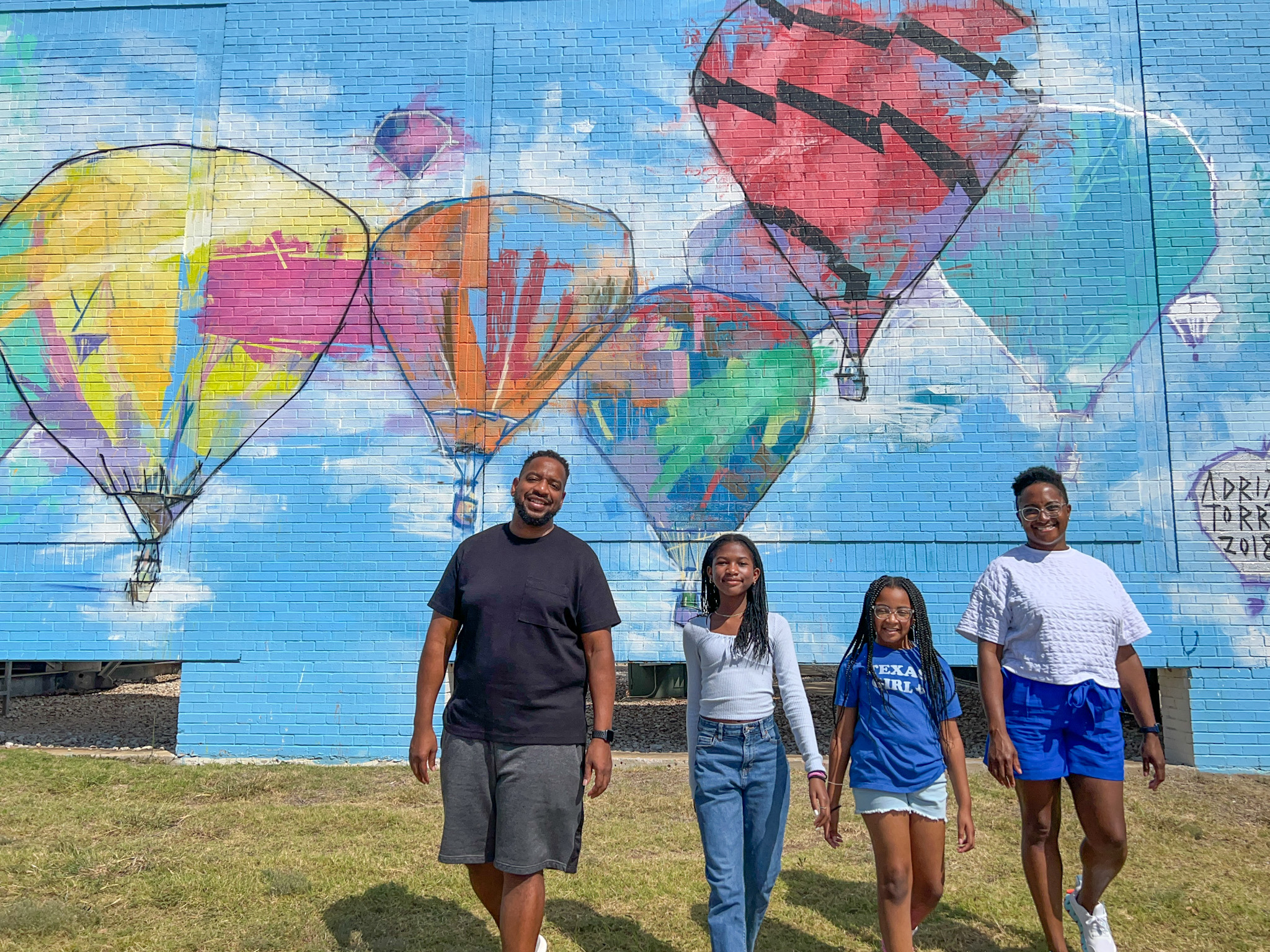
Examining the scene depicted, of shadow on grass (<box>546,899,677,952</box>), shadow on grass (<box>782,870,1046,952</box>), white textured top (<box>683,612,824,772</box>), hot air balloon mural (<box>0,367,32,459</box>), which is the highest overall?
hot air balloon mural (<box>0,367,32,459</box>)

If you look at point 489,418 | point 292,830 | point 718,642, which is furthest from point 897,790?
point 489,418

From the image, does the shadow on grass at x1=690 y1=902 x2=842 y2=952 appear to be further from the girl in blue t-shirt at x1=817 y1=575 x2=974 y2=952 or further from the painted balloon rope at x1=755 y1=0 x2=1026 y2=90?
the painted balloon rope at x1=755 y1=0 x2=1026 y2=90

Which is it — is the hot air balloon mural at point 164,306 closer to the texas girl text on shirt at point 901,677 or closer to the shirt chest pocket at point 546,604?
the shirt chest pocket at point 546,604

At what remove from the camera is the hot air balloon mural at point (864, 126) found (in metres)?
7.91

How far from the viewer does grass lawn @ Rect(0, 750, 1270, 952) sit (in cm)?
384

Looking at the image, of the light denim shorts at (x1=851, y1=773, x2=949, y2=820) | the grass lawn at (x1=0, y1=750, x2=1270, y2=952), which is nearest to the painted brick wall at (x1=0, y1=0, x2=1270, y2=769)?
the grass lawn at (x1=0, y1=750, x2=1270, y2=952)

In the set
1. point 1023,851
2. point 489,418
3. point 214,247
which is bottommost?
point 1023,851

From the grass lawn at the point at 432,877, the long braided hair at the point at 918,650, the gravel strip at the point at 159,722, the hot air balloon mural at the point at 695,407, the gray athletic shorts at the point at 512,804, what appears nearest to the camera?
the gray athletic shorts at the point at 512,804

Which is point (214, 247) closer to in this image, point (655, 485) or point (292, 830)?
point (655, 485)

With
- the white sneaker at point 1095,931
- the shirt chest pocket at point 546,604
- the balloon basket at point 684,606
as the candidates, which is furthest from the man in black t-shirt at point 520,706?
the balloon basket at point 684,606

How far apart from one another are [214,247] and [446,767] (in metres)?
6.59

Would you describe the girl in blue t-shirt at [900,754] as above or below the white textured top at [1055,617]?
below

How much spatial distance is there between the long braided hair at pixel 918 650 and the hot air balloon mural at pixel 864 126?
458 centimetres

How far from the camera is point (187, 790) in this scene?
6.34 metres
